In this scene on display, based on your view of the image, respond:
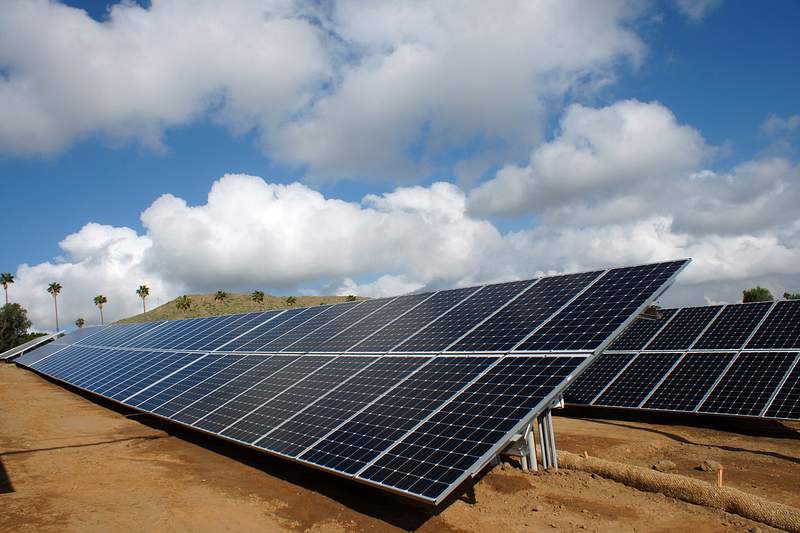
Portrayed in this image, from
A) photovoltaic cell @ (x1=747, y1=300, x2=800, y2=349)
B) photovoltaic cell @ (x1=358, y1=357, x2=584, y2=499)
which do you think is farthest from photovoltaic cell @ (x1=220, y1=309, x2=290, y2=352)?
photovoltaic cell @ (x1=747, y1=300, x2=800, y2=349)

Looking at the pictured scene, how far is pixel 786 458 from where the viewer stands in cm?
1778

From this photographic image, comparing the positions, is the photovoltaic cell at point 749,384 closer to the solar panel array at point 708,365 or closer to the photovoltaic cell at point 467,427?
the solar panel array at point 708,365

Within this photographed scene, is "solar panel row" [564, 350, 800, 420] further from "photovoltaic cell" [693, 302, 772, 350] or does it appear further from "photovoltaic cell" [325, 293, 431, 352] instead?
"photovoltaic cell" [325, 293, 431, 352]

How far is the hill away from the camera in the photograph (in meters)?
166

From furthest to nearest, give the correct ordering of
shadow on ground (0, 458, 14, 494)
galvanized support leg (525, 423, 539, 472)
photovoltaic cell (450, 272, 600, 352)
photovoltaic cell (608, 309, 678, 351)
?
photovoltaic cell (608, 309, 678, 351), photovoltaic cell (450, 272, 600, 352), shadow on ground (0, 458, 14, 494), galvanized support leg (525, 423, 539, 472)

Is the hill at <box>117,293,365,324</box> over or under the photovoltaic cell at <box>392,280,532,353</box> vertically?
over

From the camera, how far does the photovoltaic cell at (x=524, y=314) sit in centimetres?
1650

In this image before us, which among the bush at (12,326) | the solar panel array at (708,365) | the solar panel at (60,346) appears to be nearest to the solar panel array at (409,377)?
the solar panel array at (708,365)

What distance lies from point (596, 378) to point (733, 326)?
7200 millimetres

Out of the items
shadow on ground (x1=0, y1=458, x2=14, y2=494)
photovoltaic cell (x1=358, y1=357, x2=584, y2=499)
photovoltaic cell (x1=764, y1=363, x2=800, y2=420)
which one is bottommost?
photovoltaic cell (x1=764, y1=363, x2=800, y2=420)

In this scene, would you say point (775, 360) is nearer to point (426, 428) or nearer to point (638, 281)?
point (638, 281)

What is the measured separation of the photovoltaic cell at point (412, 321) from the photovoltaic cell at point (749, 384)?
11.3 metres

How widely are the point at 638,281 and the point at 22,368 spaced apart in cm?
6838

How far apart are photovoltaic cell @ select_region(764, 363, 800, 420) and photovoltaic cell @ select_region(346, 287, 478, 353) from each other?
40.7 ft
